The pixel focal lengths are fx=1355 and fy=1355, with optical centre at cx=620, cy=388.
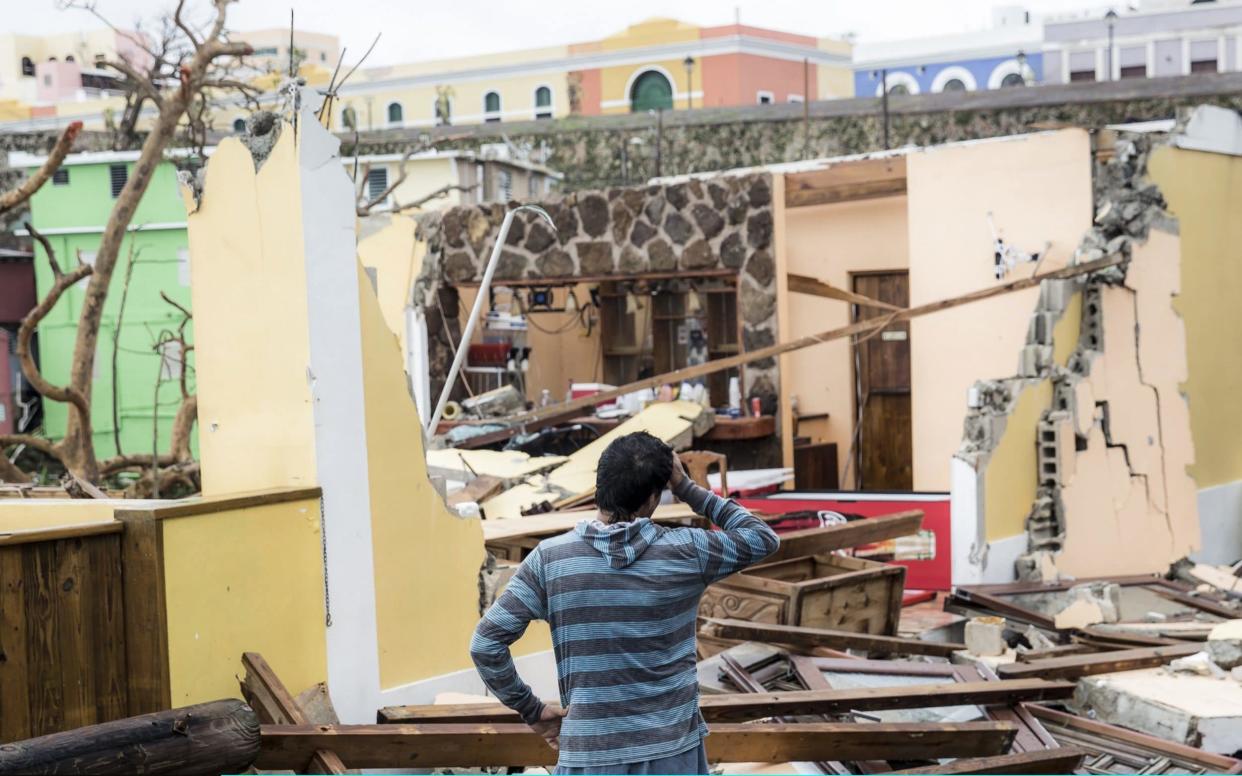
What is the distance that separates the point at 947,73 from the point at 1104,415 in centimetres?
2846

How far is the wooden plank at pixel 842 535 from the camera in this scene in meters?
8.93

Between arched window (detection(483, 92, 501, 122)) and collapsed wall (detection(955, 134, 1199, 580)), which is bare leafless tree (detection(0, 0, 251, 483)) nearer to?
collapsed wall (detection(955, 134, 1199, 580))

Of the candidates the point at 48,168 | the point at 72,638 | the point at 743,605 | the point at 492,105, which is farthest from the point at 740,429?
the point at 492,105

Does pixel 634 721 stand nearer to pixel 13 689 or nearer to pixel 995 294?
pixel 13 689

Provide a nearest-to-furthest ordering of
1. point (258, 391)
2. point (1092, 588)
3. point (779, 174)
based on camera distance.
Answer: point (258, 391) → point (1092, 588) → point (779, 174)

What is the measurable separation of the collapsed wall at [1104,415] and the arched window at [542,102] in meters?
28.8

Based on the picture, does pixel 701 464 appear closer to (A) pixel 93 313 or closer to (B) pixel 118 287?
(A) pixel 93 313

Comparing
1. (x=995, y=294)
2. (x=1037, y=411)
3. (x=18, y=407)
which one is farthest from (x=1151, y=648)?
(x=18, y=407)

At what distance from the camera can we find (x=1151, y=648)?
354 inches

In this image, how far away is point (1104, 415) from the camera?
12.0 m

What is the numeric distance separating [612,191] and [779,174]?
6.62 ft

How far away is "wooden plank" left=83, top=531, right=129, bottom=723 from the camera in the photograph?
5.07m

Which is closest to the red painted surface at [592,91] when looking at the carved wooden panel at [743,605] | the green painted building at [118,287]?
Result: the green painted building at [118,287]

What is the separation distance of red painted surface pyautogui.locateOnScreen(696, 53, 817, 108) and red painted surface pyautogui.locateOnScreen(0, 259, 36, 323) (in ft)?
59.9
